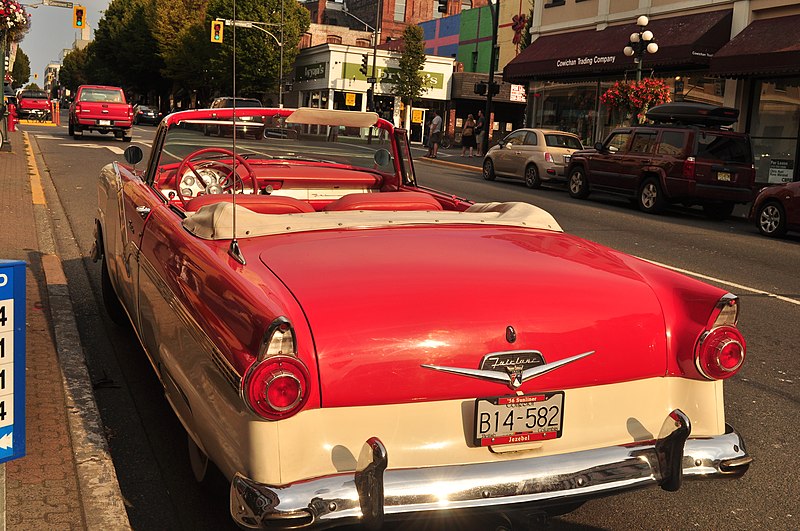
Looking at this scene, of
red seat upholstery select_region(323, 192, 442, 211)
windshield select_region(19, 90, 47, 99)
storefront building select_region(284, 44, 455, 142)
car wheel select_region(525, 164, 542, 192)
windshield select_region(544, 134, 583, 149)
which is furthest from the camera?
storefront building select_region(284, 44, 455, 142)

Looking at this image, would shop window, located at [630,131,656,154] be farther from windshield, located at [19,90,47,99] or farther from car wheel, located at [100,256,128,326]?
windshield, located at [19,90,47,99]

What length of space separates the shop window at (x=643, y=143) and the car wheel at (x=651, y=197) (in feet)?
2.08

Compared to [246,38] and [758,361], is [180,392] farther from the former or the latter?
[246,38]

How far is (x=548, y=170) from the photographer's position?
69.1ft

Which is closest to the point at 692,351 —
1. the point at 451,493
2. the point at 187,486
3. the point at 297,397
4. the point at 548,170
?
A: the point at 451,493

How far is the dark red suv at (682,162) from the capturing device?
1647 centimetres

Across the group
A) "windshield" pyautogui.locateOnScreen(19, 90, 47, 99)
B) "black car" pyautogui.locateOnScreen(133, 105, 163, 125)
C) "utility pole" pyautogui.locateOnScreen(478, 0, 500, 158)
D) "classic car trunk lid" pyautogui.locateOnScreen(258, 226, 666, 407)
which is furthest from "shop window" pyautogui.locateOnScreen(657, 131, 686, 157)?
"windshield" pyautogui.locateOnScreen(19, 90, 47, 99)

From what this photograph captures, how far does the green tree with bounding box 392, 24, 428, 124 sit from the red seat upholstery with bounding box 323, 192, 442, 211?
5419cm

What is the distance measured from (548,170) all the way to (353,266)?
1868 cm

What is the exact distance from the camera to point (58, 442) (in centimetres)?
381

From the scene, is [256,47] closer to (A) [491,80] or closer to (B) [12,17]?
(A) [491,80]

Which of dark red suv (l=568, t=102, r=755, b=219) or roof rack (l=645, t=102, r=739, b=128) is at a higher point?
roof rack (l=645, t=102, r=739, b=128)

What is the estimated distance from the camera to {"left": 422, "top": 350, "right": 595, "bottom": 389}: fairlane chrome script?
8.57 feet

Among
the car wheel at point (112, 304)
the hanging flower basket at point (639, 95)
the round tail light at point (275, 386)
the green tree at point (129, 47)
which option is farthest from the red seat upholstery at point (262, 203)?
the green tree at point (129, 47)
